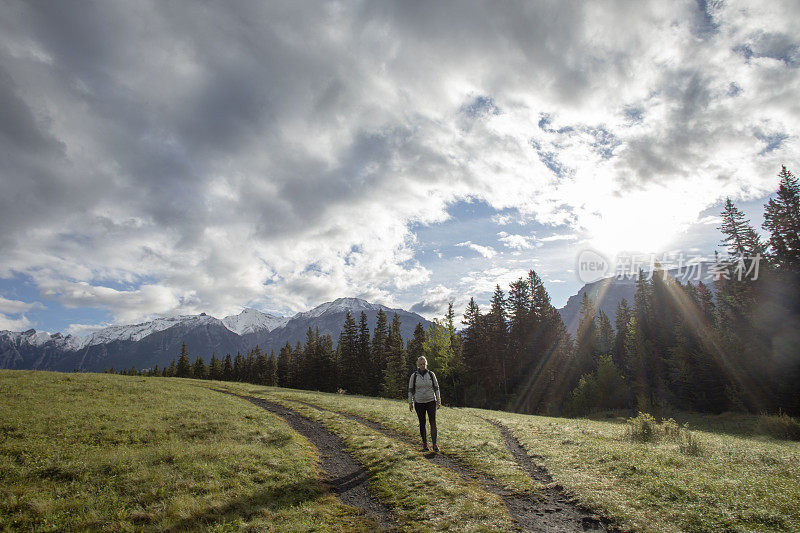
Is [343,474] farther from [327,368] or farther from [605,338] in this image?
[605,338]

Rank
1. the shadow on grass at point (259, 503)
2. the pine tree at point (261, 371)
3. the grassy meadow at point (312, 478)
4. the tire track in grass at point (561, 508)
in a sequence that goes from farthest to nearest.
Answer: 1. the pine tree at point (261, 371)
2. the shadow on grass at point (259, 503)
3. the grassy meadow at point (312, 478)
4. the tire track in grass at point (561, 508)

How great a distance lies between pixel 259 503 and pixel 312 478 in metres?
2.21

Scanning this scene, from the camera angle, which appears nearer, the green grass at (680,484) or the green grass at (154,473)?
the green grass at (680,484)

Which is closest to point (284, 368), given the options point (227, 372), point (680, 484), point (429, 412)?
point (227, 372)

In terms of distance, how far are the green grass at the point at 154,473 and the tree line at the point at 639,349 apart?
1659 inches

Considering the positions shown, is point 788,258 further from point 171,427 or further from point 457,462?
point 171,427

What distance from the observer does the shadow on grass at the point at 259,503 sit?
26.3 feet

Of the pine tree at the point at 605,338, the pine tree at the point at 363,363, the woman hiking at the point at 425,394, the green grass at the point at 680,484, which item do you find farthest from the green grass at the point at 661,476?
the pine tree at the point at 363,363

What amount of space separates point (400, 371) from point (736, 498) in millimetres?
55459

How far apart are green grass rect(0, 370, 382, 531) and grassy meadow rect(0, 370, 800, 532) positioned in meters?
0.05

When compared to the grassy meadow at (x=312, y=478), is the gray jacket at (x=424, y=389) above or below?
above

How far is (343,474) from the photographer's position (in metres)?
11.6

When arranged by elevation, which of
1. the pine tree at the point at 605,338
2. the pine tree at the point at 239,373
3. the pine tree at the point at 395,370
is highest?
the pine tree at the point at 605,338

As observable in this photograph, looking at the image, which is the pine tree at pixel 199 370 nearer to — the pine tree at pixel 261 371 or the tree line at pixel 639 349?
the pine tree at pixel 261 371
